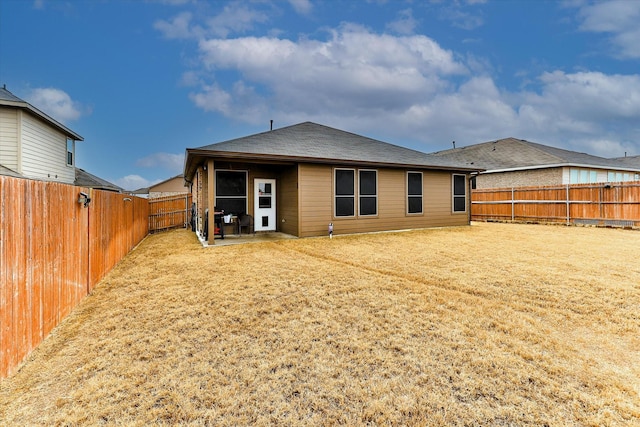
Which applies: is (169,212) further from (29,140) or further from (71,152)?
(71,152)

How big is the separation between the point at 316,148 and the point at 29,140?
10118 millimetres

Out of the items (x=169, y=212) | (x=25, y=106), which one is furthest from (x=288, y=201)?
(x=25, y=106)

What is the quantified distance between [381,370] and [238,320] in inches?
66.9

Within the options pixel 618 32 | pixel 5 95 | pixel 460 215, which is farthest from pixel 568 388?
pixel 618 32

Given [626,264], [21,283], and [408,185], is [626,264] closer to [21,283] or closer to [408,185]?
[408,185]

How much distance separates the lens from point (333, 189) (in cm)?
984

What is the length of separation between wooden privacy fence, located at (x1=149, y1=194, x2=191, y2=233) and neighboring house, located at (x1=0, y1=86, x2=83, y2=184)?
3916 millimetres

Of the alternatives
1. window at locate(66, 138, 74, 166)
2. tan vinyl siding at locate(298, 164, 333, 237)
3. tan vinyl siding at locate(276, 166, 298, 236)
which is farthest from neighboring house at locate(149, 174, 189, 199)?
tan vinyl siding at locate(298, 164, 333, 237)

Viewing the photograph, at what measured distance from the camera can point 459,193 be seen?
12.7m

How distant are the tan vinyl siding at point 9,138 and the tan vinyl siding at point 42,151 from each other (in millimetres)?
209

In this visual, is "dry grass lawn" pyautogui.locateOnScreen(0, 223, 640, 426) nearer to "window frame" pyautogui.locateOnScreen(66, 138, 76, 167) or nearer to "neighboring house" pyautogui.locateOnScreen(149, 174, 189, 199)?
"window frame" pyautogui.locateOnScreen(66, 138, 76, 167)

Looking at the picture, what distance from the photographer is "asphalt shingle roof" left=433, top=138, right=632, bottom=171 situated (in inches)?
→ 698

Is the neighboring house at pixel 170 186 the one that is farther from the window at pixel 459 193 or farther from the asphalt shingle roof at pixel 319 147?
the window at pixel 459 193

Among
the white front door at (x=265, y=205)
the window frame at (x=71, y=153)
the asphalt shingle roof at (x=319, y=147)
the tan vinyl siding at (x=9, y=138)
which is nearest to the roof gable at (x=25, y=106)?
the tan vinyl siding at (x=9, y=138)
